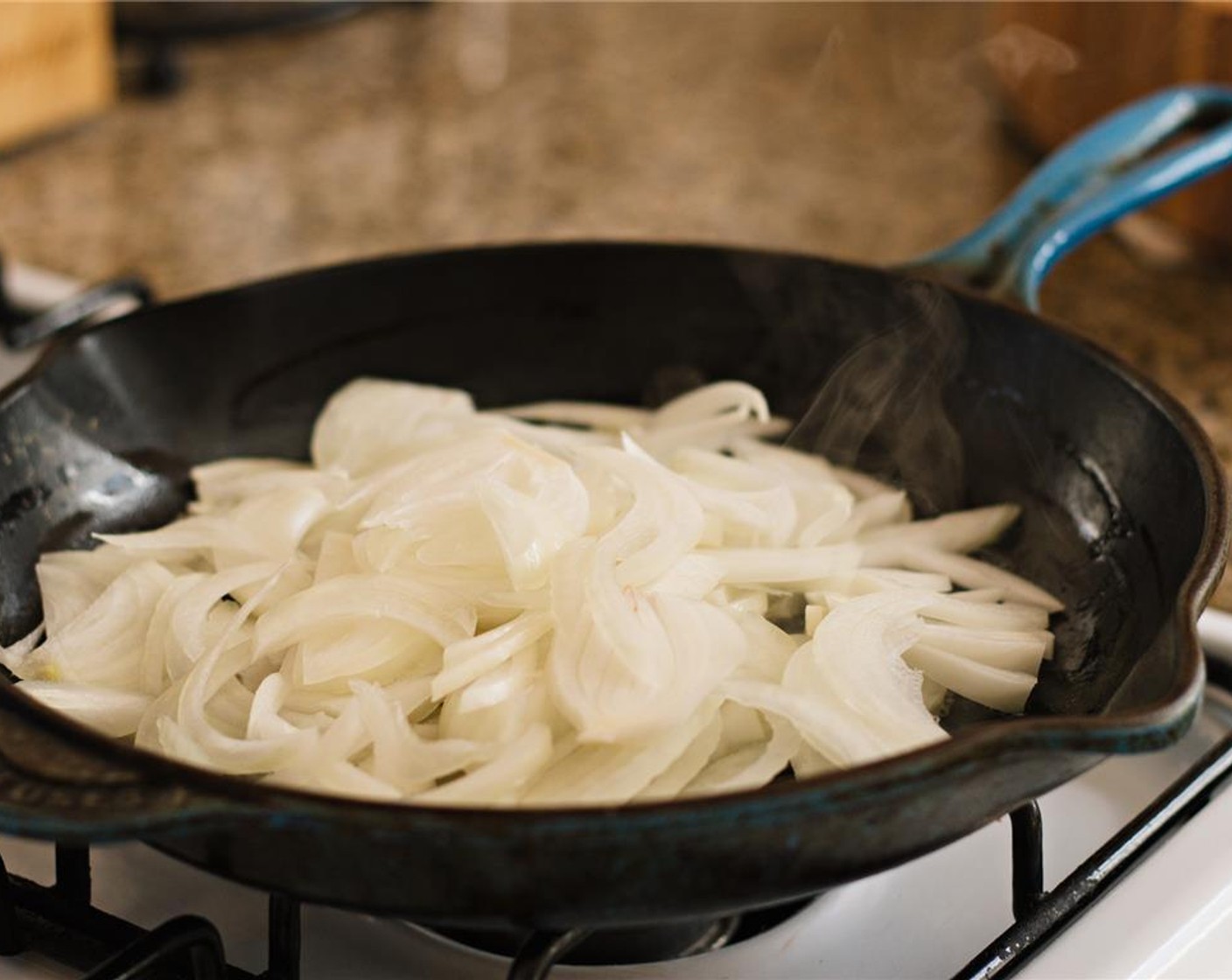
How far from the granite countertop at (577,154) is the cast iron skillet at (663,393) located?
12.5 inches

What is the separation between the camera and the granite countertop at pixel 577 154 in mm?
1402

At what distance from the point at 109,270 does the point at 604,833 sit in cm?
111

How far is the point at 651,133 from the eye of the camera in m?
1.77

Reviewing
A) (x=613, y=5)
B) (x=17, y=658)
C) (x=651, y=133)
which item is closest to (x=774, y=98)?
(x=651, y=133)

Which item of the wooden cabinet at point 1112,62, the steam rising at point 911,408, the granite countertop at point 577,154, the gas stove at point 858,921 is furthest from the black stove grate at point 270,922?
the wooden cabinet at point 1112,62

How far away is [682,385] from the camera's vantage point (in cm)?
94

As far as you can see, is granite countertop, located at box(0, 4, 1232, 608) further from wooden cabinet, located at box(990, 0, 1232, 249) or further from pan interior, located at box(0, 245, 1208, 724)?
pan interior, located at box(0, 245, 1208, 724)

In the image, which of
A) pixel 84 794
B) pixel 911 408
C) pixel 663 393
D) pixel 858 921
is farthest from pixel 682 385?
pixel 84 794

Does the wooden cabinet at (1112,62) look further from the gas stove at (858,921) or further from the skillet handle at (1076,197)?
the gas stove at (858,921)

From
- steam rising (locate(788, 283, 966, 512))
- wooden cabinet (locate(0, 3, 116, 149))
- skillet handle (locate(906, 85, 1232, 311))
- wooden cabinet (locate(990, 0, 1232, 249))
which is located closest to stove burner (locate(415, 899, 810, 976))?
steam rising (locate(788, 283, 966, 512))

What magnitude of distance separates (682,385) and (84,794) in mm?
562

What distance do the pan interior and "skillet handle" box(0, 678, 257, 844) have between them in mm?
276

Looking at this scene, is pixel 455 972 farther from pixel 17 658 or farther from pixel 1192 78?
pixel 1192 78

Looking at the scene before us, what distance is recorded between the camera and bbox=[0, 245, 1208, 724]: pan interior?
0.73 m
